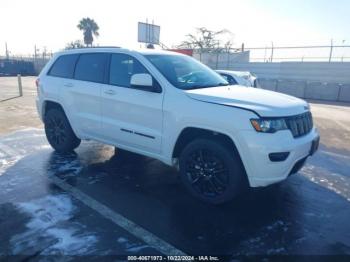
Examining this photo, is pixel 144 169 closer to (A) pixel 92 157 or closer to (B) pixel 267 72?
(A) pixel 92 157

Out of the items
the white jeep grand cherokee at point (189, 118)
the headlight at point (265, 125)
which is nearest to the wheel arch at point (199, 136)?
the white jeep grand cherokee at point (189, 118)

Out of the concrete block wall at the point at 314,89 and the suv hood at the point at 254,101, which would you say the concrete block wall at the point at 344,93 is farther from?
the suv hood at the point at 254,101

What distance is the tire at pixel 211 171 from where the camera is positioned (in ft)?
12.4

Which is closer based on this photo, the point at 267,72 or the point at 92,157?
the point at 92,157

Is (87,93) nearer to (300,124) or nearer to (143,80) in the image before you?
(143,80)

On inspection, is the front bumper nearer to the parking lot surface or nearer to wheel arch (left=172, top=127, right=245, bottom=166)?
wheel arch (left=172, top=127, right=245, bottom=166)

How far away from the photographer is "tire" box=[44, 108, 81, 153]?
19.2 ft

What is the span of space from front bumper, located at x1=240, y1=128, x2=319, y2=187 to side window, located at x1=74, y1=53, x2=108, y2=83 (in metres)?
2.67

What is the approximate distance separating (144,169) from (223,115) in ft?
7.10

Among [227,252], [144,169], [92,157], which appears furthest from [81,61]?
[227,252]

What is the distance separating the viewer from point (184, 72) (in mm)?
4730

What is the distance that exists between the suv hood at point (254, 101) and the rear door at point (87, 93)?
1.76m

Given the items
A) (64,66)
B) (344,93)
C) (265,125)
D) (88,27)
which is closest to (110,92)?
(64,66)

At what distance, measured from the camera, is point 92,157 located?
19.5 feet
